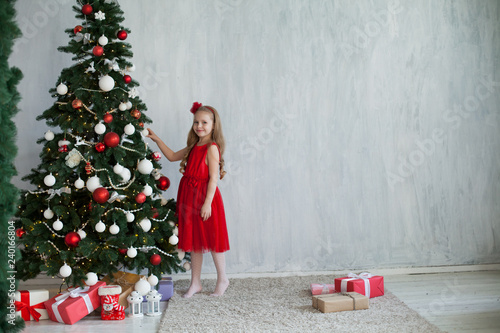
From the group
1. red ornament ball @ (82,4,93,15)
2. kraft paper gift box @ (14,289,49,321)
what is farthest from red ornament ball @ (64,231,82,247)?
red ornament ball @ (82,4,93,15)

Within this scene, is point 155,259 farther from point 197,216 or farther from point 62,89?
point 62,89

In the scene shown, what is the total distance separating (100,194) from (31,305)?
74cm

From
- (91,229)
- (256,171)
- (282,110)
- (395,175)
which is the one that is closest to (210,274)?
(256,171)

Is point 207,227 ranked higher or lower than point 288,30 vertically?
lower

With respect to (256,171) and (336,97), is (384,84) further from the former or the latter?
(256,171)

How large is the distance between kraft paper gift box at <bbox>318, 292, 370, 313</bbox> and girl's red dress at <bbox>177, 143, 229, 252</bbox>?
76cm

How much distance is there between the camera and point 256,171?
3797mm

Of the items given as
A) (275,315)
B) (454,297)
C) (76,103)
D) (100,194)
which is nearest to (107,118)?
(76,103)

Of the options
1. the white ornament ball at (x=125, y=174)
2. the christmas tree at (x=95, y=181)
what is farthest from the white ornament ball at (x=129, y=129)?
the white ornament ball at (x=125, y=174)

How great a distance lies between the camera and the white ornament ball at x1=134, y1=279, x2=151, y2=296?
2889 mm

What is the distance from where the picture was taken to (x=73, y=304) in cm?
268

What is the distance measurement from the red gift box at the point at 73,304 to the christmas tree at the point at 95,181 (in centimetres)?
8

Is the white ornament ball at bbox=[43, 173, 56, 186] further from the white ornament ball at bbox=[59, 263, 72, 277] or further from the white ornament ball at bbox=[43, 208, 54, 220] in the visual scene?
the white ornament ball at bbox=[59, 263, 72, 277]

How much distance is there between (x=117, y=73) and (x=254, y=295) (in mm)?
1665
